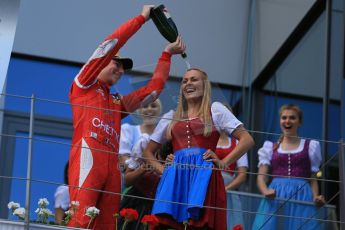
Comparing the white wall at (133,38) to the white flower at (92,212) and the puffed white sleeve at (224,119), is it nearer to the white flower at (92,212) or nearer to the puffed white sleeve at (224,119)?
the puffed white sleeve at (224,119)

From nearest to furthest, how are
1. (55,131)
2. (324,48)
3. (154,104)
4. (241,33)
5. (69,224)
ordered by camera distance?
(69,224)
(154,104)
(324,48)
(55,131)
(241,33)

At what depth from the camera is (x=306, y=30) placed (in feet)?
21.7

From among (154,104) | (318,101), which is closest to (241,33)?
(318,101)

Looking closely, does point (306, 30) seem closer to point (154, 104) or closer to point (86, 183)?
point (154, 104)

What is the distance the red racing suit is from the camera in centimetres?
431

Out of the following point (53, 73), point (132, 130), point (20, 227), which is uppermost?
point (53, 73)

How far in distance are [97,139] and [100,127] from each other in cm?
5

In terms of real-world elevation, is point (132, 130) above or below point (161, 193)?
above

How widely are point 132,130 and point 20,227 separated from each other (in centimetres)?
169

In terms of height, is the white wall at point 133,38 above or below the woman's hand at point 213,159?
above

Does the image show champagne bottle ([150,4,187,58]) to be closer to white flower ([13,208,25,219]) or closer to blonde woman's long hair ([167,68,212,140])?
blonde woman's long hair ([167,68,212,140])

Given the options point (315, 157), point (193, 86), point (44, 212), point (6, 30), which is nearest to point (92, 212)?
point (44, 212)

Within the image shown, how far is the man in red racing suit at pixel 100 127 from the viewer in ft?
14.1

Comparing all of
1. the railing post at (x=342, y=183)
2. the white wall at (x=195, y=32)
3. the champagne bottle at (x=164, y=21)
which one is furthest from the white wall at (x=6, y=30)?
the white wall at (x=195, y=32)
